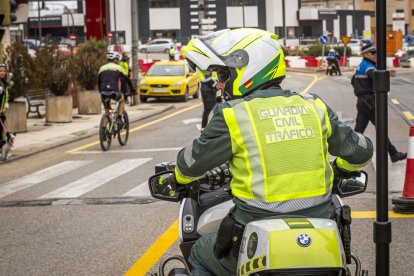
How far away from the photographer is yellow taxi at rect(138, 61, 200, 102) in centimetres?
3194

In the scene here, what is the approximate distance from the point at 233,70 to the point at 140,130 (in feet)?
56.8

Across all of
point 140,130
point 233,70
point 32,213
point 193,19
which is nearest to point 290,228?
point 233,70

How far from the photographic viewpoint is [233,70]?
142 inches

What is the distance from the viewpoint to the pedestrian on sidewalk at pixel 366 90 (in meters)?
12.4

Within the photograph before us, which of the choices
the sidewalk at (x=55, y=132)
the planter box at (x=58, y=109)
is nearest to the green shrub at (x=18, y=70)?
the planter box at (x=58, y=109)

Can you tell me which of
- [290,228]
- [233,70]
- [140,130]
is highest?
[233,70]

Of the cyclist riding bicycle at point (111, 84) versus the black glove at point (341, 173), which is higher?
the black glove at point (341, 173)

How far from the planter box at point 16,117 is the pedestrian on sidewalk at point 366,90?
9.58m

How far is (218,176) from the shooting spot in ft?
13.3

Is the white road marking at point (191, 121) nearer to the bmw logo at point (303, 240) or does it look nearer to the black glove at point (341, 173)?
the black glove at point (341, 173)

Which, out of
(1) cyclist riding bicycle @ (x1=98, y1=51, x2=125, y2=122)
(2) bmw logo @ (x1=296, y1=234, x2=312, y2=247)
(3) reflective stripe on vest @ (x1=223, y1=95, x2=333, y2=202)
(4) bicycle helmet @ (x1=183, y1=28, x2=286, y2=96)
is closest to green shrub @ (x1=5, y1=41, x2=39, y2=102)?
(1) cyclist riding bicycle @ (x1=98, y1=51, x2=125, y2=122)

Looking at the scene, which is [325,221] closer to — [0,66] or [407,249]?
[407,249]

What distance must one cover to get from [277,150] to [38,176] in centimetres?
996

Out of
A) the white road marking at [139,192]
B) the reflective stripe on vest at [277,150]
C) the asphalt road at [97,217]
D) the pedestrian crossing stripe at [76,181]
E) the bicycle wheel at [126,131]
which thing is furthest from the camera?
the bicycle wheel at [126,131]
